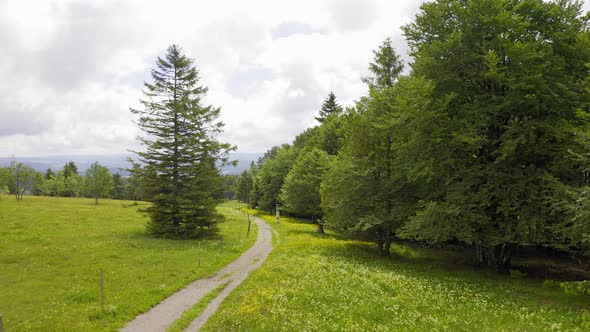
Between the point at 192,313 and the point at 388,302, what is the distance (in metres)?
9.19

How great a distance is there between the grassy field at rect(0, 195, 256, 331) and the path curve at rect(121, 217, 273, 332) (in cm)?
60

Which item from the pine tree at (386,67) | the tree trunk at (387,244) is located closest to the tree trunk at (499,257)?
the tree trunk at (387,244)

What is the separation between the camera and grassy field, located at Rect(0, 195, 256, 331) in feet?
50.1

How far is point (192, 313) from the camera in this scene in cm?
1587

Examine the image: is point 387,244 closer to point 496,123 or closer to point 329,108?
point 496,123

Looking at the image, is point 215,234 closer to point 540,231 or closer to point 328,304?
point 328,304

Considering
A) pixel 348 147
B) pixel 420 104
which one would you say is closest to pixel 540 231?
pixel 420 104

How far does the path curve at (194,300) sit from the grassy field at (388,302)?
75 cm

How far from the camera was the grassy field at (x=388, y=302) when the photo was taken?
13.6 m

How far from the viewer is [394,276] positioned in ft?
71.7

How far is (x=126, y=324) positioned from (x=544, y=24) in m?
31.3

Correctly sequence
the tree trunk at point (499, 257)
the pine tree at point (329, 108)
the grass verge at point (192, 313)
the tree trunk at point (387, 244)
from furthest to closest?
the pine tree at point (329, 108)
the tree trunk at point (387, 244)
the tree trunk at point (499, 257)
the grass verge at point (192, 313)

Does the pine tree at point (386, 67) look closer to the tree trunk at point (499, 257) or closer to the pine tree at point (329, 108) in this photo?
the tree trunk at point (499, 257)

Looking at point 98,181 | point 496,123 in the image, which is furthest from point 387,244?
point 98,181
